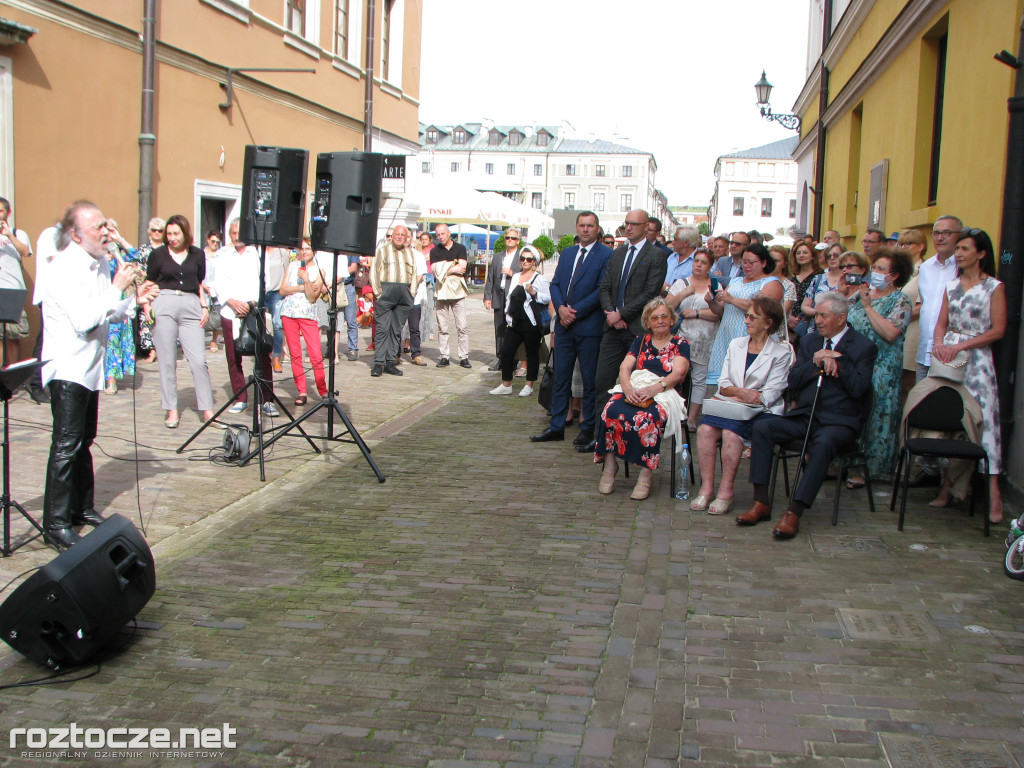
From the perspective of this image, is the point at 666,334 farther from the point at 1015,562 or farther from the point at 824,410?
the point at 1015,562

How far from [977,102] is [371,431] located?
20.9 ft

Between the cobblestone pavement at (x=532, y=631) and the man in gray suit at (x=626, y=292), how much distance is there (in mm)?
1226

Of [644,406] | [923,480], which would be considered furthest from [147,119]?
[923,480]

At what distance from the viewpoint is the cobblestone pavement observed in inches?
143

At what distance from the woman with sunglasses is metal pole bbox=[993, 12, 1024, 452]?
473 centimetres

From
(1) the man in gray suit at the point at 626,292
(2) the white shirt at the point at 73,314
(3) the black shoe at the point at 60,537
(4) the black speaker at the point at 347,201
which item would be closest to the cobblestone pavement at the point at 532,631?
(3) the black shoe at the point at 60,537

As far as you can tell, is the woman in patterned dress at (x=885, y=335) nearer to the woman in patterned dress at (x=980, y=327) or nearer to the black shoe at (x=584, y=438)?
the woman in patterned dress at (x=980, y=327)

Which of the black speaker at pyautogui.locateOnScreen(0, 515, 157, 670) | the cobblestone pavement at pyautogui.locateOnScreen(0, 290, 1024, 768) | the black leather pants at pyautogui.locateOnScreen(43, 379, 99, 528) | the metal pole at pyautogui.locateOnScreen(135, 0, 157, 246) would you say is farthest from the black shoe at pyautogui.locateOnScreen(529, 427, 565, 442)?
the metal pole at pyautogui.locateOnScreen(135, 0, 157, 246)

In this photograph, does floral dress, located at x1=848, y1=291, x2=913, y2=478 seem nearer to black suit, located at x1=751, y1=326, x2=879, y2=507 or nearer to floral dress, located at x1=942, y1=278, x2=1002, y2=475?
floral dress, located at x1=942, y1=278, x2=1002, y2=475

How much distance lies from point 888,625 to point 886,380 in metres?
3.14

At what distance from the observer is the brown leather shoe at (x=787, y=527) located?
6.13 m

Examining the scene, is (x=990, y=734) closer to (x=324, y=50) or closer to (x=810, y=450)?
(x=810, y=450)

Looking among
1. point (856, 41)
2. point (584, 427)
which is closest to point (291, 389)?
point (584, 427)

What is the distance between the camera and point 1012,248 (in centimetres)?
672
